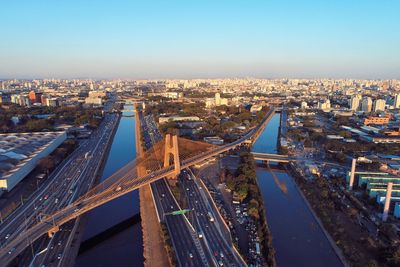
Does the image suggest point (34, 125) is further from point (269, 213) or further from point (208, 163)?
point (269, 213)

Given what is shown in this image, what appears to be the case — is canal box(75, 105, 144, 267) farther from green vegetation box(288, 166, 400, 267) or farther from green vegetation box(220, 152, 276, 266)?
green vegetation box(288, 166, 400, 267)

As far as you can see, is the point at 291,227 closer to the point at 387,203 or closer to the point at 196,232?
the point at 387,203

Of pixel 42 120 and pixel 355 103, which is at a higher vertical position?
pixel 355 103

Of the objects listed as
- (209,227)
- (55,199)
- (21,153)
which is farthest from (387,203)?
(21,153)

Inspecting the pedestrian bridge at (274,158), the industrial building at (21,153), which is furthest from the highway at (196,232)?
the pedestrian bridge at (274,158)

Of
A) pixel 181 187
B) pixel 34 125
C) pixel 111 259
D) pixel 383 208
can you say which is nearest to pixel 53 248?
pixel 111 259

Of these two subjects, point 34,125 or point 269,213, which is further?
point 34,125

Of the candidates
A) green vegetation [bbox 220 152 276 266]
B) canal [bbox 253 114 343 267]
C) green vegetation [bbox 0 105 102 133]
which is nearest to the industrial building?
green vegetation [bbox 0 105 102 133]
